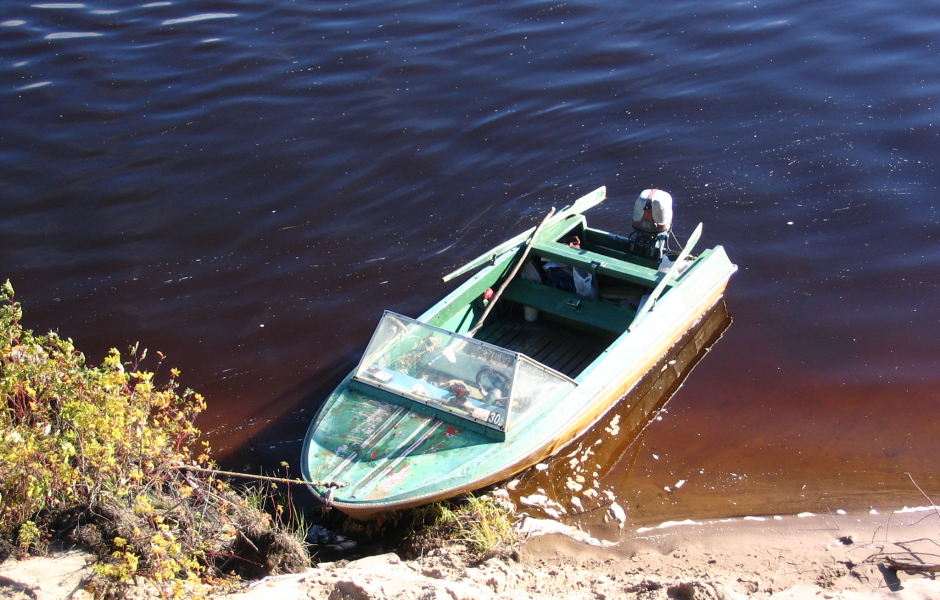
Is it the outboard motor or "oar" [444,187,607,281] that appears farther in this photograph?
the outboard motor

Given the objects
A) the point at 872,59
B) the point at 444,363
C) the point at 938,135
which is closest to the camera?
the point at 444,363

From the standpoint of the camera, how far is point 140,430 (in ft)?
19.4

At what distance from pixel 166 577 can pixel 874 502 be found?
5895 mm

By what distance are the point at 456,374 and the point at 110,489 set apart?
9.38ft

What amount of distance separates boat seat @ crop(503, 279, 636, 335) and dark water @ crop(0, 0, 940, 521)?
1.13m

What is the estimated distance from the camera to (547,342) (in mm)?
8820

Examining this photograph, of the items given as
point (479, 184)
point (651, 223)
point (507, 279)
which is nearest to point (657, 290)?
point (651, 223)

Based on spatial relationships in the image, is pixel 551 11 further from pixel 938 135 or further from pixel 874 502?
pixel 874 502

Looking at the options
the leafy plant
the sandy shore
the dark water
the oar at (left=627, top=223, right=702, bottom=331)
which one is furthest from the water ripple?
the sandy shore

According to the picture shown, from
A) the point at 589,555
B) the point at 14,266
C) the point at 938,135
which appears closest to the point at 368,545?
the point at 589,555

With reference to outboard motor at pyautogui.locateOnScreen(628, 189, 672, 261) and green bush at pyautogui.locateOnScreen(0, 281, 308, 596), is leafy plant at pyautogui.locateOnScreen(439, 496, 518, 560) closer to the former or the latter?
green bush at pyautogui.locateOnScreen(0, 281, 308, 596)

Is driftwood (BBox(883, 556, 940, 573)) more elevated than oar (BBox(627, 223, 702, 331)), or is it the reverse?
oar (BBox(627, 223, 702, 331))

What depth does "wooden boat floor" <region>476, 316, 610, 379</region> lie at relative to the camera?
855 centimetres

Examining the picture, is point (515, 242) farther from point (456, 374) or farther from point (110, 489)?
point (110, 489)
